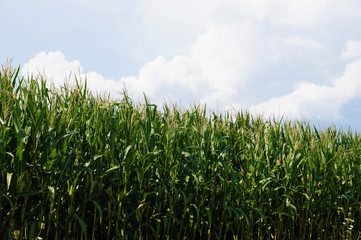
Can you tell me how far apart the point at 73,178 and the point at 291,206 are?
2.96 m

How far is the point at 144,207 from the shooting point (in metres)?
3.96

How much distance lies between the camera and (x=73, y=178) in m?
3.72

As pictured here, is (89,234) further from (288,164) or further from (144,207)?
(288,164)

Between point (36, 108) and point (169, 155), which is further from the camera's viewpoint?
point (169, 155)

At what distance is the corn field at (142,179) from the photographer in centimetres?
338

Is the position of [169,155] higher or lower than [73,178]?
higher

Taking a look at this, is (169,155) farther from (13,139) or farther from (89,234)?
(13,139)

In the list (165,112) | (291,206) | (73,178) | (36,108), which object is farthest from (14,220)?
(291,206)

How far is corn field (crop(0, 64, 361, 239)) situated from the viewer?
11.1ft

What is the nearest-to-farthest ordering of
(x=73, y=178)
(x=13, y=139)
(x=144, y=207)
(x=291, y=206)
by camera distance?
(x=13, y=139)
(x=73, y=178)
(x=144, y=207)
(x=291, y=206)

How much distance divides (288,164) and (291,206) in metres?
0.63

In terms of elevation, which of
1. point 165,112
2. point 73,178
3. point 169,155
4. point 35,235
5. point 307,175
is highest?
point 165,112

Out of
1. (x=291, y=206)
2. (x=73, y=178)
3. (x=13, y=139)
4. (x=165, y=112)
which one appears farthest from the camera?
(x=165, y=112)

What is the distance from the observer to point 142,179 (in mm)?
3807
